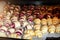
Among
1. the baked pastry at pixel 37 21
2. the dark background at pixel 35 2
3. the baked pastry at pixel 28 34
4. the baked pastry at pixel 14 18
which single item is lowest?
the baked pastry at pixel 28 34

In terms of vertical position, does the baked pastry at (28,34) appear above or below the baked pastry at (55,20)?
below

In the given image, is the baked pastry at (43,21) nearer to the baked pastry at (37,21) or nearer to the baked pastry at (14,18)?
the baked pastry at (37,21)

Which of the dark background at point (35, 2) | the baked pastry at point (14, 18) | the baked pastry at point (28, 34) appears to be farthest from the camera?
the dark background at point (35, 2)

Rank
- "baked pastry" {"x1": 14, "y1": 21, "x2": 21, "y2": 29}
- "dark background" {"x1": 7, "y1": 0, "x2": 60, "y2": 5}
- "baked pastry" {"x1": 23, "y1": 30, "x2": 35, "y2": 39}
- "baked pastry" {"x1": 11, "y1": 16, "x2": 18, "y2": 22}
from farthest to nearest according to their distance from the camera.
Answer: "dark background" {"x1": 7, "y1": 0, "x2": 60, "y2": 5} → "baked pastry" {"x1": 11, "y1": 16, "x2": 18, "y2": 22} → "baked pastry" {"x1": 14, "y1": 21, "x2": 21, "y2": 29} → "baked pastry" {"x1": 23, "y1": 30, "x2": 35, "y2": 39}

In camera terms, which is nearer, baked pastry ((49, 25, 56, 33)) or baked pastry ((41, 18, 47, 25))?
baked pastry ((49, 25, 56, 33))

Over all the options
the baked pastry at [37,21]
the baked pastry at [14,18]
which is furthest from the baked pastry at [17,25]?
the baked pastry at [37,21]

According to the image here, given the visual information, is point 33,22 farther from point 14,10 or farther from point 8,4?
point 8,4

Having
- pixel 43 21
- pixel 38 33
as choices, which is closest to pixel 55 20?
pixel 43 21

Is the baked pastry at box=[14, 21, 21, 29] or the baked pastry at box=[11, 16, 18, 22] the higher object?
the baked pastry at box=[11, 16, 18, 22]

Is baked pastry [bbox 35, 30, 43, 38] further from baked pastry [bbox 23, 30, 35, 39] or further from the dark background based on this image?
the dark background

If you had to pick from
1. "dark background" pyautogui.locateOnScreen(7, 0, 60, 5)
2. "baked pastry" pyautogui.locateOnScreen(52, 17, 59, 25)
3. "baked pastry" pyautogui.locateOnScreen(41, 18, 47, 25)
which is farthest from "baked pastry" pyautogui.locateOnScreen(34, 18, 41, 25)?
"dark background" pyautogui.locateOnScreen(7, 0, 60, 5)

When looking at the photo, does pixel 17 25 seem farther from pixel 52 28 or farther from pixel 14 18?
pixel 52 28

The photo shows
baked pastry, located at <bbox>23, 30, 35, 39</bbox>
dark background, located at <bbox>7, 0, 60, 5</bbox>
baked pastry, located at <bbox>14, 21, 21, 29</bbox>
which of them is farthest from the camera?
dark background, located at <bbox>7, 0, 60, 5</bbox>

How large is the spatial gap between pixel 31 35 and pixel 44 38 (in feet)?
0.43
